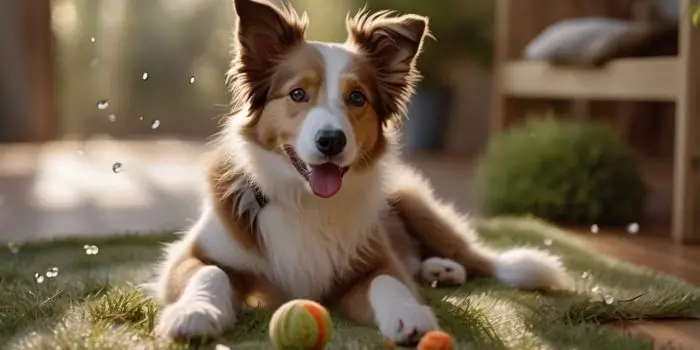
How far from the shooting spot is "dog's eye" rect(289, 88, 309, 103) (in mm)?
1751

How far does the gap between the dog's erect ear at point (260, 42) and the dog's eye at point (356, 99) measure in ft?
0.58

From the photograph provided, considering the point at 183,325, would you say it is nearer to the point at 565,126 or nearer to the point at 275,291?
the point at 275,291

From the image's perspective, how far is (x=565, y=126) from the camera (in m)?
3.67

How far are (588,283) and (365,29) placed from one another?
0.89 meters

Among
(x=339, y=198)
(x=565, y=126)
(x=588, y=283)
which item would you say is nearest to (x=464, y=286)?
(x=588, y=283)

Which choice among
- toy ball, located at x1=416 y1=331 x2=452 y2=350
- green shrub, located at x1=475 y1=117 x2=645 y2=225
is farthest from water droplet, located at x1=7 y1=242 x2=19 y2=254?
green shrub, located at x1=475 y1=117 x2=645 y2=225

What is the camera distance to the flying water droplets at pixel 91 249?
267 cm

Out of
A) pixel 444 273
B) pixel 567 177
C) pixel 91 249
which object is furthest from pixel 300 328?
pixel 567 177

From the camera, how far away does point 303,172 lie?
5.81ft

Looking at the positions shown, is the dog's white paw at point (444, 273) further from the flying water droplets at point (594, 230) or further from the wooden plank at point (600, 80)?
the wooden plank at point (600, 80)

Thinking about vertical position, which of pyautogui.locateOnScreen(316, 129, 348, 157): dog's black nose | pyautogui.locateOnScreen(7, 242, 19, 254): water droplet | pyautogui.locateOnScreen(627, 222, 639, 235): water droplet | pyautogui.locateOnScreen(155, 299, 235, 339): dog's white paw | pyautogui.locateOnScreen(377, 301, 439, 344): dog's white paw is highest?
pyautogui.locateOnScreen(316, 129, 348, 157): dog's black nose

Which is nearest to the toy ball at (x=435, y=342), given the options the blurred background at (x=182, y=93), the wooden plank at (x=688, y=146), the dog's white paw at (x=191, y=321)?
the dog's white paw at (x=191, y=321)

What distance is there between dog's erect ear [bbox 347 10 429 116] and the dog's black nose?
0.83ft

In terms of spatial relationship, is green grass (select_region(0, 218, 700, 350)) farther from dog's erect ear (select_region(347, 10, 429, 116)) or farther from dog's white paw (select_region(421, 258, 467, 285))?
dog's erect ear (select_region(347, 10, 429, 116))
